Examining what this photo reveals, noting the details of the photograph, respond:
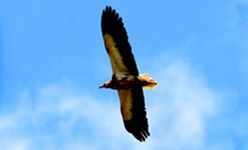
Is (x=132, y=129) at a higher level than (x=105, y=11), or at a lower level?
lower

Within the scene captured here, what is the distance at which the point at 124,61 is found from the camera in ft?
117

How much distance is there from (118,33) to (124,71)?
1235 millimetres

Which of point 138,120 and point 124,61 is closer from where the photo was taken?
point 124,61

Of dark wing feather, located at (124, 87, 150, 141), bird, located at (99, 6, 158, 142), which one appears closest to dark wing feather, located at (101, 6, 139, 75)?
bird, located at (99, 6, 158, 142)

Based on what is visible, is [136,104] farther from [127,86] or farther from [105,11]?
[105,11]

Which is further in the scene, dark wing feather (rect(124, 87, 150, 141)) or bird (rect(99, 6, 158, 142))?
dark wing feather (rect(124, 87, 150, 141))

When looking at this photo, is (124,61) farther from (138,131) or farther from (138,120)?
(138,131)

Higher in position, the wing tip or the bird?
the bird

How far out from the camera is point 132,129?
121 ft

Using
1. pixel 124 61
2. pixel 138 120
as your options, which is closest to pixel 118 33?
pixel 124 61

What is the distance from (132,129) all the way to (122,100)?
1.01m

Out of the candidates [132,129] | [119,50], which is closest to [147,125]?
[132,129]

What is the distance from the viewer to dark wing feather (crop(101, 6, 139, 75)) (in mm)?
35469

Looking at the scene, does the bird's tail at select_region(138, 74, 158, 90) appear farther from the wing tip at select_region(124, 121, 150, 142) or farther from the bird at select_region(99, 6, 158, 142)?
the wing tip at select_region(124, 121, 150, 142)
